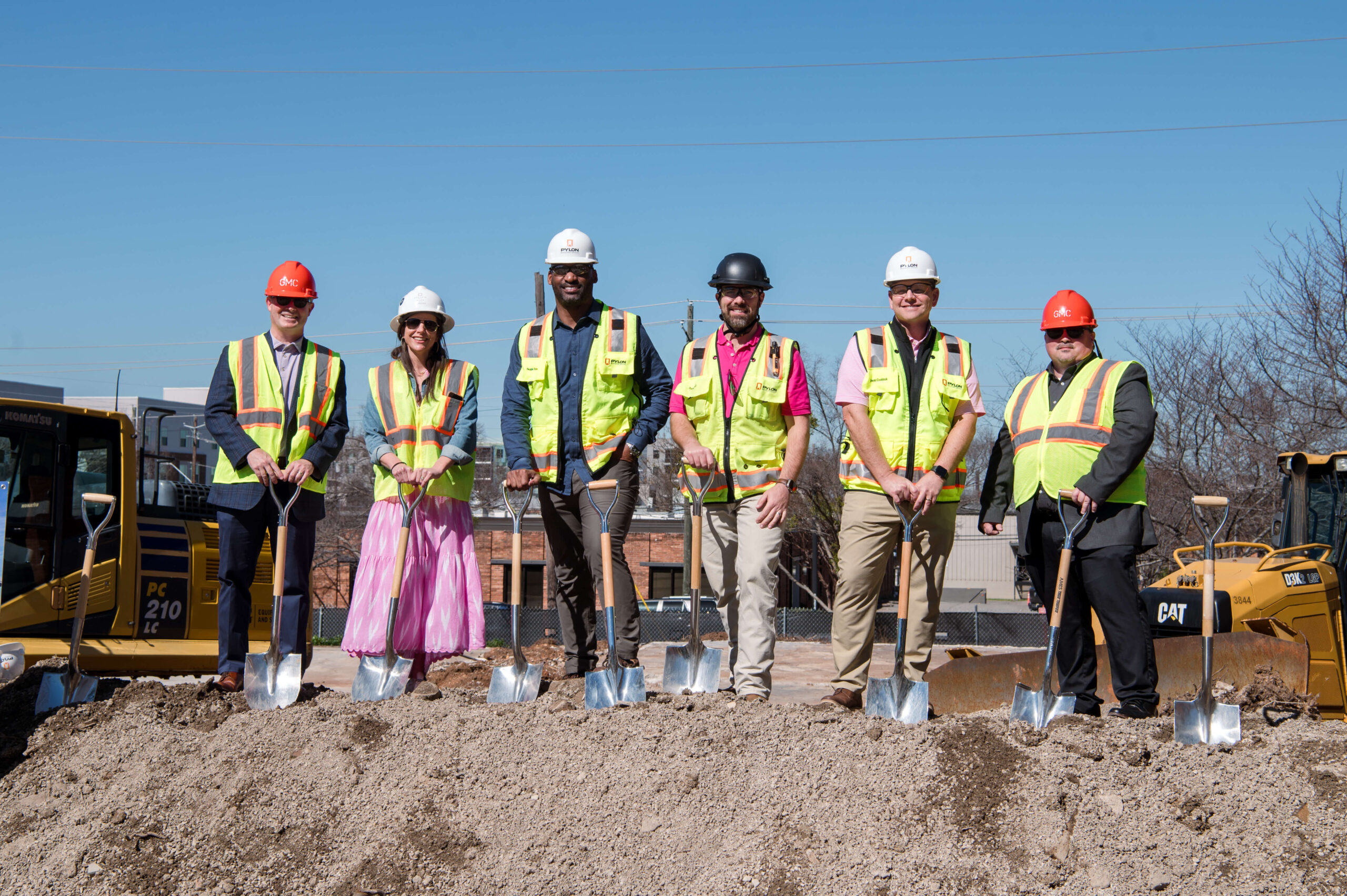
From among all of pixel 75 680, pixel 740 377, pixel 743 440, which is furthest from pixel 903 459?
pixel 75 680

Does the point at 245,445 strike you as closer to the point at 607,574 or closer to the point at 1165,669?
the point at 607,574

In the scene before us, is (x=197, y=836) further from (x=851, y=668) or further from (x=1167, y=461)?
(x=1167, y=461)

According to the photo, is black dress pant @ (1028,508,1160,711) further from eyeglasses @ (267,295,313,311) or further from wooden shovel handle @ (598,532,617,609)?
eyeglasses @ (267,295,313,311)

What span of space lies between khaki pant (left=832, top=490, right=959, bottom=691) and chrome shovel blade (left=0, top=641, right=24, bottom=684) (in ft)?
13.5

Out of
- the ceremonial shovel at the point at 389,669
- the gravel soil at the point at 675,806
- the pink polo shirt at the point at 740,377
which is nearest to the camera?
the gravel soil at the point at 675,806

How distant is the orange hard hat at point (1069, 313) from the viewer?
5113mm

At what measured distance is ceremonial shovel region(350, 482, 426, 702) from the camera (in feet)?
16.7

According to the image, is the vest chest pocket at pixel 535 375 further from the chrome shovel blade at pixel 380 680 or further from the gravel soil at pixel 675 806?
the gravel soil at pixel 675 806

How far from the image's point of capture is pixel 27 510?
6.27m

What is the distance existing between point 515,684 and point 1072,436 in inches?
110

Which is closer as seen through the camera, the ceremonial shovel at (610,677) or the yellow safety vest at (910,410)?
the ceremonial shovel at (610,677)

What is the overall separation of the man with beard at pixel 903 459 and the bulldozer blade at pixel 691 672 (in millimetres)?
523

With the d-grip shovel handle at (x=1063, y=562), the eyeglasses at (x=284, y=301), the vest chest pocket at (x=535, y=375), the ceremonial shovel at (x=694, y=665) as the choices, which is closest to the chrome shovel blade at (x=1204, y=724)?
the d-grip shovel handle at (x=1063, y=562)

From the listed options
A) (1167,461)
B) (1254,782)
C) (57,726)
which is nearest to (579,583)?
(57,726)
